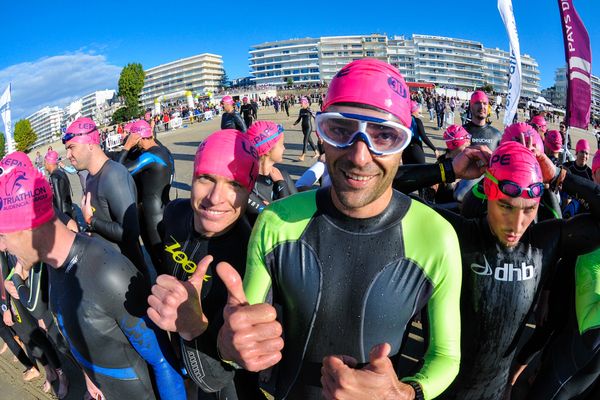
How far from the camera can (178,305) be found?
53.9 inches

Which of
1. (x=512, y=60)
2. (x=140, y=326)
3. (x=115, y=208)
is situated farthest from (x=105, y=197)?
(x=512, y=60)

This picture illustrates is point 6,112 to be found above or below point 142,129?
above

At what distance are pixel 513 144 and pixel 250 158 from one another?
1.57 meters

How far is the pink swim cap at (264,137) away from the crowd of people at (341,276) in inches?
39.6

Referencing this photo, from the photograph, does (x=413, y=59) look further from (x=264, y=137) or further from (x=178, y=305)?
(x=178, y=305)

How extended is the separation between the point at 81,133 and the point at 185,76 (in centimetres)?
16674

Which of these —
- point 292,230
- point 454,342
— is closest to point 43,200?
point 292,230

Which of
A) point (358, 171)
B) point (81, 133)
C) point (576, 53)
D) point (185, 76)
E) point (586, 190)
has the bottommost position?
point (586, 190)

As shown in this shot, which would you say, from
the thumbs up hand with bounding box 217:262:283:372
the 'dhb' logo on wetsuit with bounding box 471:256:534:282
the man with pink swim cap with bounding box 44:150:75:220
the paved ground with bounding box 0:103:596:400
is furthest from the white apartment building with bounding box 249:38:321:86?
the thumbs up hand with bounding box 217:262:283:372

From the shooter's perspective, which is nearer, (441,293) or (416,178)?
(441,293)

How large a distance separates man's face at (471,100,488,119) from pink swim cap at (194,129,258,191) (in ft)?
14.5

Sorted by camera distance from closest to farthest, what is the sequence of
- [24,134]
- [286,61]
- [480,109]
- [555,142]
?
[480,109]
[555,142]
[24,134]
[286,61]

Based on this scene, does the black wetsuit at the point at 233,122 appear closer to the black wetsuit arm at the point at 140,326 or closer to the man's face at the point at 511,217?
the black wetsuit arm at the point at 140,326

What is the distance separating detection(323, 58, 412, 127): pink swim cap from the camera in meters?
1.31
